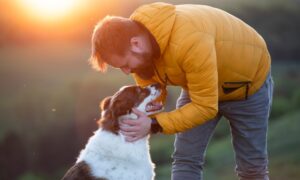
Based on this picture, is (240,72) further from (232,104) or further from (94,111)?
(94,111)

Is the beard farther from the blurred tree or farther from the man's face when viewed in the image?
the blurred tree

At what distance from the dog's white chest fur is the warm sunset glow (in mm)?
3119

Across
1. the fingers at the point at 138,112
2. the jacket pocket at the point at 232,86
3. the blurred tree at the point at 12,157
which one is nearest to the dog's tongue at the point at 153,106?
the fingers at the point at 138,112

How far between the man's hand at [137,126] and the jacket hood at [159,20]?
1.63 feet

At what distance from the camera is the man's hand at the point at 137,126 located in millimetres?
3838

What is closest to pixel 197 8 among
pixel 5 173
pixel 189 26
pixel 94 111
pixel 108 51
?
pixel 189 26

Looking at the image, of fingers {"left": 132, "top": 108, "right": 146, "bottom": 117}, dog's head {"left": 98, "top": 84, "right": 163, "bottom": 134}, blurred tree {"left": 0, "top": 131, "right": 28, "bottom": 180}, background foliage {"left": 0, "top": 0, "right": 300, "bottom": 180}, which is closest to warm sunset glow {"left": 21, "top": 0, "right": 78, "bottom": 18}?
background foliage {"left": 0, "top": 0, "right": 300, "bottom": 180}

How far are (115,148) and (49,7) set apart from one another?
10.8 feet

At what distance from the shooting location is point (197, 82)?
3625mm

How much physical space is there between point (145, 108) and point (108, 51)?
61 centimetres

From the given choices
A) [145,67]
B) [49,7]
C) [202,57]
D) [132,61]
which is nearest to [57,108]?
[49,7]

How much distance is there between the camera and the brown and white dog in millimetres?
3914

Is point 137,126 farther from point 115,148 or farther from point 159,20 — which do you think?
point 159,20

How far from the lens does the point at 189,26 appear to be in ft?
11.6
